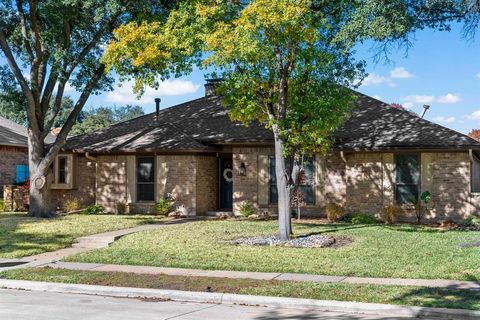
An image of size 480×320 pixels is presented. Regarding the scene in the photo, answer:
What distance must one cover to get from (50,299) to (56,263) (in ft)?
11.1

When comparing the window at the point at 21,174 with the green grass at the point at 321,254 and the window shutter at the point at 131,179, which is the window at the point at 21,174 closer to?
the window shutter at the point at 131,179

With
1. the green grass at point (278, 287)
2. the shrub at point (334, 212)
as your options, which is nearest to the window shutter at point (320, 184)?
the shrub at point (334, 212)

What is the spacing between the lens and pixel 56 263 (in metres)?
12.9

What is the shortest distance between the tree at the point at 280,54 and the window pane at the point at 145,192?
7294mm

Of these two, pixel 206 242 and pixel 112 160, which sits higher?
pixel 112 160

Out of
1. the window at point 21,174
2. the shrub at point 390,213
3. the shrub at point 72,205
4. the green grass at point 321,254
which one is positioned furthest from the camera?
the window at point 21,174

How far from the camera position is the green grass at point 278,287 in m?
8.88

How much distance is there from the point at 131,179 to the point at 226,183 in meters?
3.78

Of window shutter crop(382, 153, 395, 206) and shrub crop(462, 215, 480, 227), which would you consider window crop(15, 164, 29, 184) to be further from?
shrub crop(462, 215, 480, 227)

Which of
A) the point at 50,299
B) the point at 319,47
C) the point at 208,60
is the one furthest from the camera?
the point at 319,47

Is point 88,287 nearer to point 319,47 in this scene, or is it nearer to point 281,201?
point 281,201

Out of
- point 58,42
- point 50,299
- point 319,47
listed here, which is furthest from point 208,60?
point 58,42

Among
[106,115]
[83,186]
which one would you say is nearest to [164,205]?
[83,186]

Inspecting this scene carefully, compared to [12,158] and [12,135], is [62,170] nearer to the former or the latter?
[12,158]
